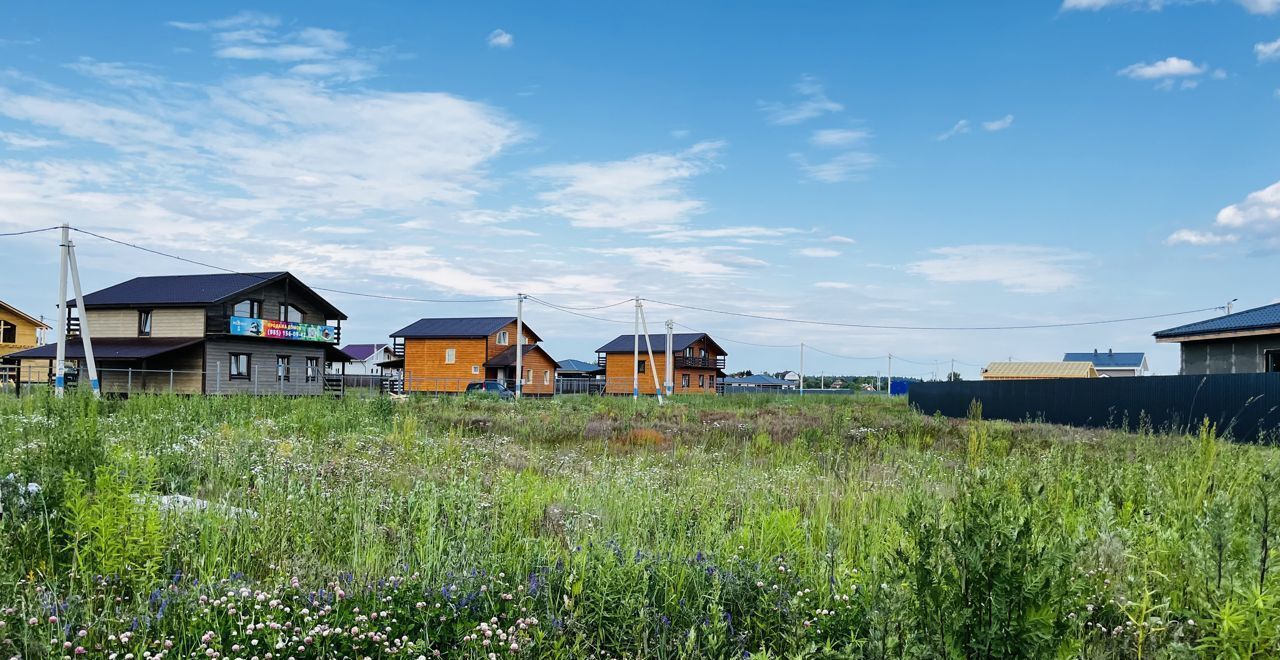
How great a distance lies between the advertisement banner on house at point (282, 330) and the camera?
37.8 meters

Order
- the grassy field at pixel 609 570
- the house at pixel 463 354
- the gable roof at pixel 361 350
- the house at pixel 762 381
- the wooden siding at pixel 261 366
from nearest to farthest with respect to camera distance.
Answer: the grassy field at pixel 609 570, the wooden siding at pixel 261 366, the house at pixel 463 354, the gable roof at pixel 361 350, the house at pixel 762 381

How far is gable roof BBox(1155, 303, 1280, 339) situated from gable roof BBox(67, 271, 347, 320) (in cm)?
3877

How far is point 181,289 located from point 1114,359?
7549cm

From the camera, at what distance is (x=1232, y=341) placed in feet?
80.8

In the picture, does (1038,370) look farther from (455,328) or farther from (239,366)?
(239,366)

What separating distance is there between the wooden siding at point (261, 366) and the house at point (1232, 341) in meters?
35.9

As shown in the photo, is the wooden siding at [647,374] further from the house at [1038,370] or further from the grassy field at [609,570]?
the grassy field at [609,570]

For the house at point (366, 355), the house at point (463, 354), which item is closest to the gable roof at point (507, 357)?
the house at point (463, 354)

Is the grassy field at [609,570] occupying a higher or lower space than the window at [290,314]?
lower

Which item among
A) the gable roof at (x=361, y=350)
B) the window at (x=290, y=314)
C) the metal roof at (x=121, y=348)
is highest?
the window at (x=290, y=314)

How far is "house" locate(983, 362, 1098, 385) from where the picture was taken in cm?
6097

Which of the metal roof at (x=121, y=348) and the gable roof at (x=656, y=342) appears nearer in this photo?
the metal roof at (x=121, y=348)

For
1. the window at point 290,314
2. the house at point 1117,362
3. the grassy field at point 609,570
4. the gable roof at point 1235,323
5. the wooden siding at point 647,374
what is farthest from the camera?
the house at point 1117,362

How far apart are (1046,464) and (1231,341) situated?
76.0 ft
